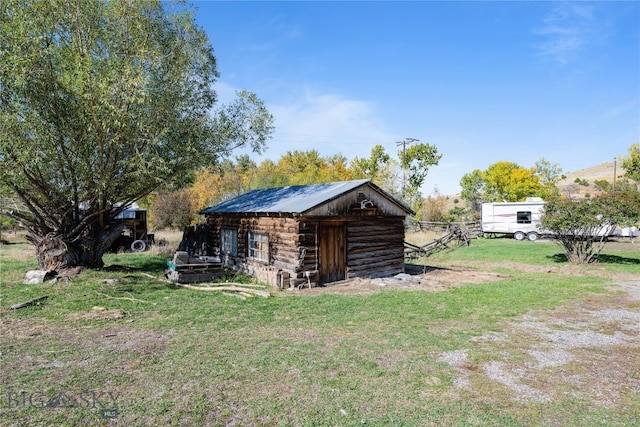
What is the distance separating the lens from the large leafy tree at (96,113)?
11.9m

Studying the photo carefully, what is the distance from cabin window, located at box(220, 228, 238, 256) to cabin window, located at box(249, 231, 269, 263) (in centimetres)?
147

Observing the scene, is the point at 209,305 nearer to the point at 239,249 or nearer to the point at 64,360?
the point at 64,360

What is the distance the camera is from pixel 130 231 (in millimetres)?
25578

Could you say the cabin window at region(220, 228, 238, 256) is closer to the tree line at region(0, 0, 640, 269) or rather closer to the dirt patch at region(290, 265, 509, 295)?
the tree line at region(0, 0, 640, 269)

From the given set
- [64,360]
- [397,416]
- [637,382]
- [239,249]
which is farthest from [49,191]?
[637,382]

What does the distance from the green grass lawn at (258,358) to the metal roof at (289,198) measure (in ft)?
11.0

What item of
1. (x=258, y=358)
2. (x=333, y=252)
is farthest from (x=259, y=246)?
(x=258, y=358)

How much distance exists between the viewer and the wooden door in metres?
14.5

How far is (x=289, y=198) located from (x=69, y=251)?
29.3 ft

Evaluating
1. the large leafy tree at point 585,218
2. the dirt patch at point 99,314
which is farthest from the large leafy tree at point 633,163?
the dirt patch at point 99,314

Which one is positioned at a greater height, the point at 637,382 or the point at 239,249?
the point at 239,249

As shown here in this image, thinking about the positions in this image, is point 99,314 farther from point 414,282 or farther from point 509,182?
point 509,182

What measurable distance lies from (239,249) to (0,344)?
32.4 feet

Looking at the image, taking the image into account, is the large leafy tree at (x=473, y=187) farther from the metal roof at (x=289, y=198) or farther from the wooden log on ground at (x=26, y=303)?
the wooden log on ground at (x=26, y=303)
